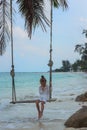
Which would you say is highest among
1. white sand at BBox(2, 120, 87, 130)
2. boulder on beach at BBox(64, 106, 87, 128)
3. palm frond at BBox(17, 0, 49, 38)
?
palm frond at BBox(17, 0, 49, 38)

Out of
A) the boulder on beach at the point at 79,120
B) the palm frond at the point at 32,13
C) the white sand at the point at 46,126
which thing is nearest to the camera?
the boulder on beach at the point at 79,120

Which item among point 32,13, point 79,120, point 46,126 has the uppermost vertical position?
point 32,13

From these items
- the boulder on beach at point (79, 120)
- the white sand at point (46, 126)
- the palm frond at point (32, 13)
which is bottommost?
the white sand at point (46, 126)

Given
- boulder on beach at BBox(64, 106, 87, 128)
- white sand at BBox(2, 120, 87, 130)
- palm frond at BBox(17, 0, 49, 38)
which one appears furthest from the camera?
palm frond at BBox(17, 0, 49, 38)

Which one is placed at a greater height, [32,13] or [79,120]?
[32,13]

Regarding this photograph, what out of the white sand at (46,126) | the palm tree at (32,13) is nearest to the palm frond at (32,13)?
the palm tree at (32,13)

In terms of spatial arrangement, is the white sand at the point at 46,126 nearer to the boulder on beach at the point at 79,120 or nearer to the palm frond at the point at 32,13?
the boulder on beach at the point at 79,120

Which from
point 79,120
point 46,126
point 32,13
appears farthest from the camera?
point 32,13

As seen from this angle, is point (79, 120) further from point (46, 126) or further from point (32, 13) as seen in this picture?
point (32, 13)

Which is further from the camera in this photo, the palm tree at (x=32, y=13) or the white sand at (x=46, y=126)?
the palm tree at (x=32, y=13)

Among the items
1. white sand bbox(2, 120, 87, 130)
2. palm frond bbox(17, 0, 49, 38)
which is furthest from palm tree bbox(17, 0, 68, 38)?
white sand bbox(2, 120, 87, 130)

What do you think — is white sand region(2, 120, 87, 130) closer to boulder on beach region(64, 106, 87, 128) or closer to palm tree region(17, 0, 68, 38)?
boulder on beach region(64, 106, 87, 128)

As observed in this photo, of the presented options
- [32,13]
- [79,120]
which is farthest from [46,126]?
[32,13]

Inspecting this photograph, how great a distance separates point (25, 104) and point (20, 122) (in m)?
6.10
